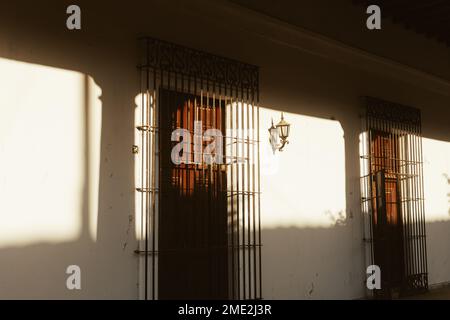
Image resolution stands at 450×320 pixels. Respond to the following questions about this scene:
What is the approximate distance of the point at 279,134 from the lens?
6.17 meters

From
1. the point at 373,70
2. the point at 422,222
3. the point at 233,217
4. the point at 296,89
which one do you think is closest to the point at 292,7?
the point at 296,89

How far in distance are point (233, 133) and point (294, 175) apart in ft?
3.38

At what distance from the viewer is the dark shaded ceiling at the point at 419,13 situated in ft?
22.3

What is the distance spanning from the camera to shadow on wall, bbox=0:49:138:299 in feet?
13.4

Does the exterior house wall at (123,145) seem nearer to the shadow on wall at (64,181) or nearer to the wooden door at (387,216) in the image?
the shadow on wall at (64,181)

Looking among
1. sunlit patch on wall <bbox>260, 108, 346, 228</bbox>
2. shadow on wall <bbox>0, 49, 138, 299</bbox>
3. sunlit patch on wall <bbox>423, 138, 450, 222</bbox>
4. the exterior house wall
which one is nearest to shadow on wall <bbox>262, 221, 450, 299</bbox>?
the exterior house wall

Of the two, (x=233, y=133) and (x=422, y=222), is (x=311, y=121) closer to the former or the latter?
(x=233, y=133)

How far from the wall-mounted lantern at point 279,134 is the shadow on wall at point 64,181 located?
5.96ft

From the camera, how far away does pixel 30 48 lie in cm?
425

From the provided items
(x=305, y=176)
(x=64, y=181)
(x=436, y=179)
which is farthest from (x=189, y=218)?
(x=436, y=179)

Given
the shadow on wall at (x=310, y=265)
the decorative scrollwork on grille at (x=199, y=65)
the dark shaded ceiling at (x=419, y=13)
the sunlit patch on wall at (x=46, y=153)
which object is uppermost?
the dark shaded ceiling at (x=419, y=13)

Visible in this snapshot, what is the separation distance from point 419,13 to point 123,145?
4.49 m

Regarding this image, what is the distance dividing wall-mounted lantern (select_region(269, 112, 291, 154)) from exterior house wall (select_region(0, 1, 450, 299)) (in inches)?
4.0

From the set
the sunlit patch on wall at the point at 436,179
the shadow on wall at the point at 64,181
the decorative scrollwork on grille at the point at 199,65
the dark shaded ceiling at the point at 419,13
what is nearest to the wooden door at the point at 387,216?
the sunlit patch on wall at the point at 436,179
